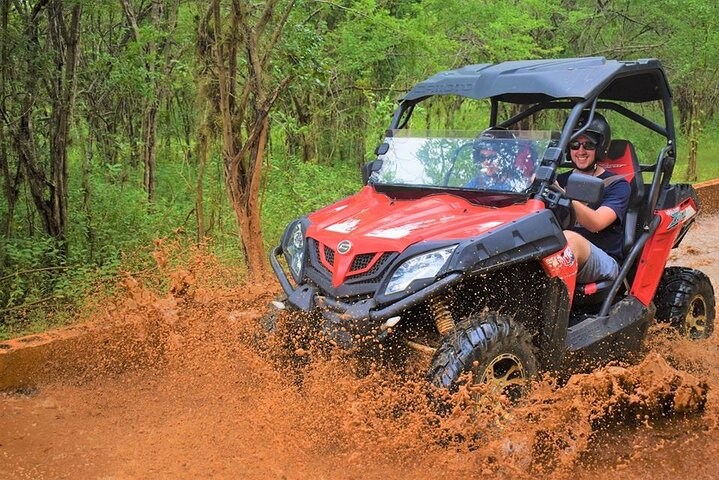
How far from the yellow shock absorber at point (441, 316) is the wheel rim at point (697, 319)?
2.59 metres

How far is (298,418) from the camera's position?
3854 millimetres

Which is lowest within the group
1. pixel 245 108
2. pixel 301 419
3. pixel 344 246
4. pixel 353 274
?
pixel 301 419

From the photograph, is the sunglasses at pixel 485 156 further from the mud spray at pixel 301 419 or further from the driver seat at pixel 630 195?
the mud spray at pixel 301 419

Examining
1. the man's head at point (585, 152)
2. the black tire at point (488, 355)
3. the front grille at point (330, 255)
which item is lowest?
the black tire at point (488, 355)

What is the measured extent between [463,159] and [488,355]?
144 centimetres

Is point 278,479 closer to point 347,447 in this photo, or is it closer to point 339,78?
point 347,447

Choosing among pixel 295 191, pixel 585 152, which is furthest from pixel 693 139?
pixel 585 152

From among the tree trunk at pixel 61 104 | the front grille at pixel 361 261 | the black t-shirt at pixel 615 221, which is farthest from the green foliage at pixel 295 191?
the front grille at pixel 361 261

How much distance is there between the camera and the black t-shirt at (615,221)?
15.6 ft

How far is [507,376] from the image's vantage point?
371cm

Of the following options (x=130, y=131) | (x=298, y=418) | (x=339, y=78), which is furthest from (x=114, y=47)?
(x=298, y=418)

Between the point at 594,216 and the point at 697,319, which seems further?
the point at 697,319

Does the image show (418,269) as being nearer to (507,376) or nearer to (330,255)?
(330,255)

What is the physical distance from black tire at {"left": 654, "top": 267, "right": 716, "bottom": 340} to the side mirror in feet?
6.45
